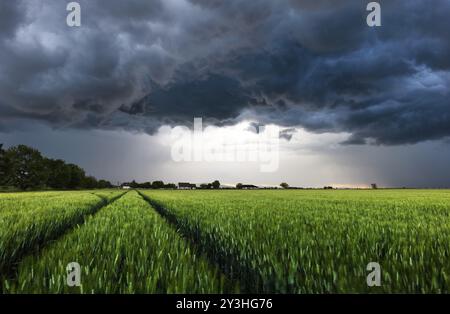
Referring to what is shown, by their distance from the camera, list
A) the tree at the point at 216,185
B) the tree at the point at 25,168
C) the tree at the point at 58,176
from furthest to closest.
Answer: the tree at the point at 216,185 → the tree at the point at 58,176 → the tree at the point at 25,168

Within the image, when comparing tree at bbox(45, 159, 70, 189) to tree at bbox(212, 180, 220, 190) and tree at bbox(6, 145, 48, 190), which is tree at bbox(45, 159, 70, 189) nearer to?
tree at bbox(6, 145, 48, 190)

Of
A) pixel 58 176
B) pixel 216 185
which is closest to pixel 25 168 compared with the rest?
pixel 58 176

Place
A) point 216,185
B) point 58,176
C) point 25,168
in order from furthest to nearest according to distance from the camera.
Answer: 1. point 216,185
2. point 58,176
3. point 25,168

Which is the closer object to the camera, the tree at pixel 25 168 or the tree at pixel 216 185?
the tree at pixel 25 168

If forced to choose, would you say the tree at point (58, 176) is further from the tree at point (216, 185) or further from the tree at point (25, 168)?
the tree at point (216, 185)

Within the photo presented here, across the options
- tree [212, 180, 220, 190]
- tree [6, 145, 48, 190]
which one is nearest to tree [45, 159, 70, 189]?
tree [6, 145, 48, 190]

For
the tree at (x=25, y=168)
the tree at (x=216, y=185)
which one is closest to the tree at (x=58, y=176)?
the tree at (x=25, y=168)

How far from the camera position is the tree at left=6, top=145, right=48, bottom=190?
92.7 m

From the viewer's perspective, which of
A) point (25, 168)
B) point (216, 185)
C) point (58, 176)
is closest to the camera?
point (25, 168)

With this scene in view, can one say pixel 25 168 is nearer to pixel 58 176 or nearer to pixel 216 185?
pixel 58 176

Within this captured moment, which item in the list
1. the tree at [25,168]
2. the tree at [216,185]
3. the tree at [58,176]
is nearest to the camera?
the tree at [25,168]

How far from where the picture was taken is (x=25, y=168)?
94.9 metres

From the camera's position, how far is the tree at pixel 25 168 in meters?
92.7
